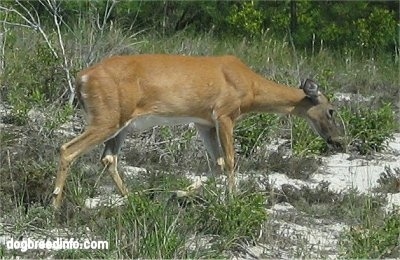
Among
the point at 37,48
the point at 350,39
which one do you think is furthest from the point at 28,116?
the point at 350,39

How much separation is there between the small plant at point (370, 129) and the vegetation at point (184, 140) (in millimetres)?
16

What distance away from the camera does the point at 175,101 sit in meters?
10.0

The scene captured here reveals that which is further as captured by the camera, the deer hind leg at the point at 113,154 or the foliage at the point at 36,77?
the foliage at the point at 36,77

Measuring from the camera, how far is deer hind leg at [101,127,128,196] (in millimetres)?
9758

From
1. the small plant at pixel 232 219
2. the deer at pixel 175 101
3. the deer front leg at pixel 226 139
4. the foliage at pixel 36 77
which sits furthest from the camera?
the foliage at pixel 36 77

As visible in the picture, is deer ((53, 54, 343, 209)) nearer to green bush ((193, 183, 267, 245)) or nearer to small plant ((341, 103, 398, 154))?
green bush ((193, 183, 267, 245))

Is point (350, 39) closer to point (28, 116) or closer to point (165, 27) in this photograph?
point (165, 27)

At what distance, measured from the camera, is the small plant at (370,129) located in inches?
472

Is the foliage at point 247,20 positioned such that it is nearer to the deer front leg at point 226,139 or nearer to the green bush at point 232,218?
the deer front leg at point 226,139

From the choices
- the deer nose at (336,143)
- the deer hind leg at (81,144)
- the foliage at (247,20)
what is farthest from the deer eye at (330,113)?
the foliage at (247,20)

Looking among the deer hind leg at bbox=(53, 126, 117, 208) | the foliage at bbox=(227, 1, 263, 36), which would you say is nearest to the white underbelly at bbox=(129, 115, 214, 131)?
the deer hind leg at bbox=(53, 126, 117, 208)

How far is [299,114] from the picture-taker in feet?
36.7

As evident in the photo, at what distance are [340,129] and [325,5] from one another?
9044 mm

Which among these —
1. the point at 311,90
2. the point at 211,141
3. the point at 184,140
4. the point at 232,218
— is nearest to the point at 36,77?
the point at 184,140
